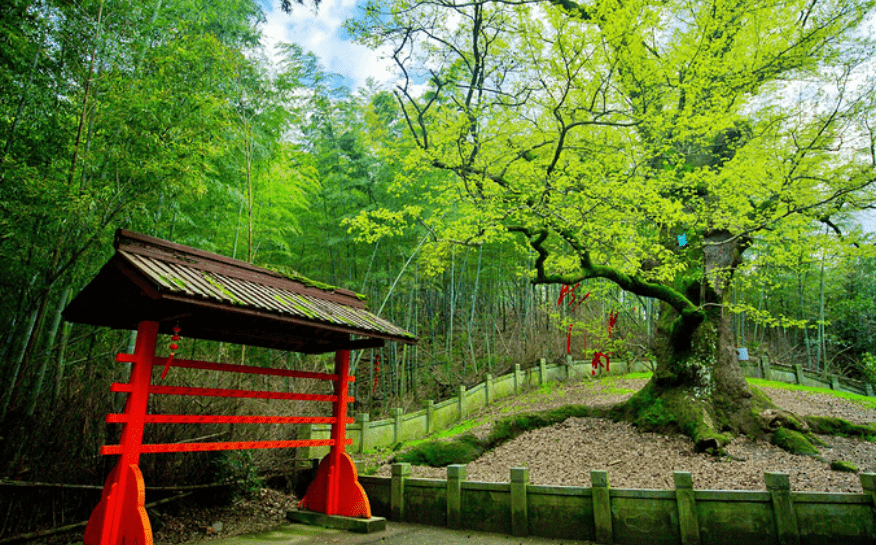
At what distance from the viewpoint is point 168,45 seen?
5.59 m

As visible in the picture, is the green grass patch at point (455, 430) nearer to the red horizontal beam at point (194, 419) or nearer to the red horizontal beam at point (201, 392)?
the red horizontal beam at point (194, 419)

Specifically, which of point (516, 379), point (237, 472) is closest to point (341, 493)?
point (237, 472)

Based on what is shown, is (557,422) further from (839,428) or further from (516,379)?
(516,379)

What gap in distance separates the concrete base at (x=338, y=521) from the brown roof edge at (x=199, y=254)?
88.9 inches

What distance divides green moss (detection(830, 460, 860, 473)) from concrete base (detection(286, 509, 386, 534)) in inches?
225

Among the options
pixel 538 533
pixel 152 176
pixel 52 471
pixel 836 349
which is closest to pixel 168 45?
pixel 152 176

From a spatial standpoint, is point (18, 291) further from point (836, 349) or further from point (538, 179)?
point (836, 349)

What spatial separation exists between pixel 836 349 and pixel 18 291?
83.2 ft

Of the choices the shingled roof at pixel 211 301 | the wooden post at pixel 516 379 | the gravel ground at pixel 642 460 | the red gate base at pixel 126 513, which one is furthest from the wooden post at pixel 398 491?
the wooden post at pixel 516 379

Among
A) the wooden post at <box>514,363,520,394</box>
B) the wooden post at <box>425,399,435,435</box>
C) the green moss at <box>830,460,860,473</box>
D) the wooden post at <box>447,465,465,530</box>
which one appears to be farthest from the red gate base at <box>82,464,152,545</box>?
the wooden post at <box>514,363,520,394</box>

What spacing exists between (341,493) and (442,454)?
2.99 metres

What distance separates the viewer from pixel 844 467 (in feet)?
19.8

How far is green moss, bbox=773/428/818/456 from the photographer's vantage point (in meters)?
6.71

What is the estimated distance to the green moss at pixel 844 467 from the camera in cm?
598
